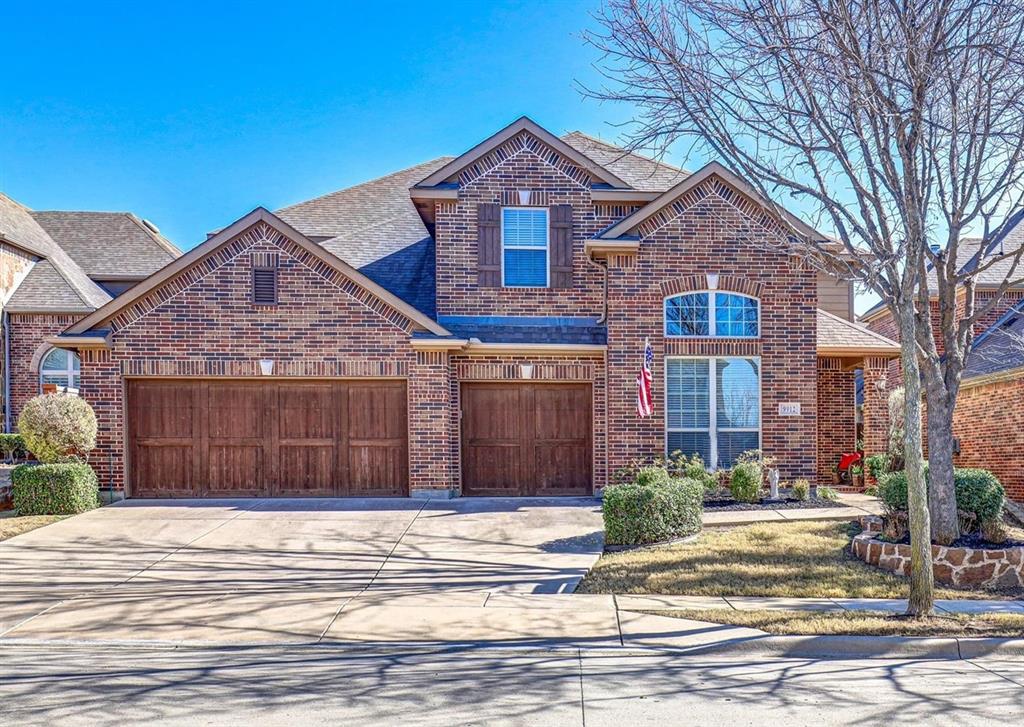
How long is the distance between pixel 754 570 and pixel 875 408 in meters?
9.26

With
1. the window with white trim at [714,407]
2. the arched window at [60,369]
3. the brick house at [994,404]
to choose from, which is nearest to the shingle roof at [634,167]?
the window with white trim at [714,407]

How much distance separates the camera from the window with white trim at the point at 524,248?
46.9 feet

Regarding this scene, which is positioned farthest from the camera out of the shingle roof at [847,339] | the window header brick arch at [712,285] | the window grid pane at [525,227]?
the shingle roof at [847,339]

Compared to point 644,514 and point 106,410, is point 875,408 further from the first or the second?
point 106,410

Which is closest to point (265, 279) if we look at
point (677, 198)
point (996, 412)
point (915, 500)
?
point (677, 198)

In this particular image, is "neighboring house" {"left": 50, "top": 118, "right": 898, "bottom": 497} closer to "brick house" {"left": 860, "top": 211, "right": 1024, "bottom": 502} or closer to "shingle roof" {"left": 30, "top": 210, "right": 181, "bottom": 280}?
"brick house" {"left": 860, "top": 211, "right": 1024, "bottom": 502}

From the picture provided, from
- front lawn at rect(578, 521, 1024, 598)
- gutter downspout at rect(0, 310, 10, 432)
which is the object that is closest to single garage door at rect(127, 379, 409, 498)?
front lawn at rect(578, 521, 1024, 598)

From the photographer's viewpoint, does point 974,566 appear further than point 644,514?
No

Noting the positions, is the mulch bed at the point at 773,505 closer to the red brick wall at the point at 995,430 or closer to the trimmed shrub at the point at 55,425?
the red brick wall at the point at 995,430

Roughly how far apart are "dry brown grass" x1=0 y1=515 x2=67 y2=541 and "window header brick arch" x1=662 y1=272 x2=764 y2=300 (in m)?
10.9

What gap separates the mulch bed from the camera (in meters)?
12.3

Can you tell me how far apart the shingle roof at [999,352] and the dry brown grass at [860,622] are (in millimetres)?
9839

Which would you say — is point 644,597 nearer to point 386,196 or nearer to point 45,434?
point 45,434

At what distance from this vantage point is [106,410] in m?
12.8
